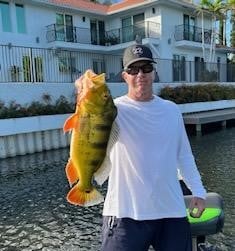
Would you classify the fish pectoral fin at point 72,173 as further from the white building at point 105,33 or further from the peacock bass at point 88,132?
the white building at point 105,33

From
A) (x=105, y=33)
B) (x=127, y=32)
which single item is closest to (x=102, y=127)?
(x=127, y=32)

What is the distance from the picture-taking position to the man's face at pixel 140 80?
8.01 ft

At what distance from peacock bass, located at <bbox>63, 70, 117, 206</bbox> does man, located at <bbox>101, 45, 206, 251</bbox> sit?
0.47 ft

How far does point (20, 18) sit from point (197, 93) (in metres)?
11.1

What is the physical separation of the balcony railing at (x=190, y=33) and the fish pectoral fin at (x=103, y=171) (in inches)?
1067

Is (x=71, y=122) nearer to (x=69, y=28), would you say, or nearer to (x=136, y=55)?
(x=136, y=55)

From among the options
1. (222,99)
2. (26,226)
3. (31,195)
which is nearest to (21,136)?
(31,195)

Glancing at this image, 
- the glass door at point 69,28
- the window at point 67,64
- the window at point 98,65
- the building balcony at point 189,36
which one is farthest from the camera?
the building balcony at point 189,36

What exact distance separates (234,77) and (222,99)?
236 inches

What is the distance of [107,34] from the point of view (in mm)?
28906

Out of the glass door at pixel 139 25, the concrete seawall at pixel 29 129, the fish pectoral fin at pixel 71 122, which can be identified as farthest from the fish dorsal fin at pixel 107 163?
the glass door at pixel 139 25

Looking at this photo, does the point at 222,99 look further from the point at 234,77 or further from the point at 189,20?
the point at 189,20

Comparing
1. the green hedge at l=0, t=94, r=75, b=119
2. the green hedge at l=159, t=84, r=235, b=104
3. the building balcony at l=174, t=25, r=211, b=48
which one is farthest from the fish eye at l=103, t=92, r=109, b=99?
the building balcony at l=174, t=25, r=211, b=48

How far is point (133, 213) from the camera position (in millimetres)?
2396
